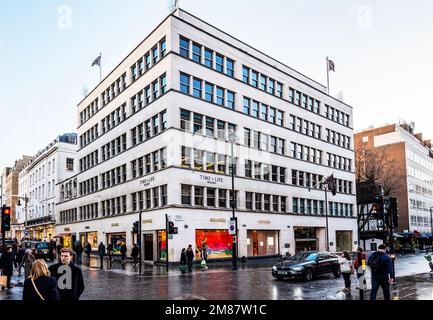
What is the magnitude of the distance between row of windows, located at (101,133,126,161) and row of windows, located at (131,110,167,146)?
2512 millimetres

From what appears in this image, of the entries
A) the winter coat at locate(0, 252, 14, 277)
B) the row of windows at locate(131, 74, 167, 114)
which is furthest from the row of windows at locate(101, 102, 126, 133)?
the winter coat at locate(0, 252, 14, 277)

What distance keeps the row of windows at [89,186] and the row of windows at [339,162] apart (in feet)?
101

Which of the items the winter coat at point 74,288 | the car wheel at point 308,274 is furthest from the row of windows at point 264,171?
the winter coat at point 74,288

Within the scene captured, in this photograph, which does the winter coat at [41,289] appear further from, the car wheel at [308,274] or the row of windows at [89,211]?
Answer: the row of windows at [89,211]

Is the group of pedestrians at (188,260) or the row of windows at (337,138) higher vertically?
the row of windows at (337,138)

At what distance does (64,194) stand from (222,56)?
37.2 metres

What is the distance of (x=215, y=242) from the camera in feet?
130

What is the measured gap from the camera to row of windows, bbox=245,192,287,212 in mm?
44031

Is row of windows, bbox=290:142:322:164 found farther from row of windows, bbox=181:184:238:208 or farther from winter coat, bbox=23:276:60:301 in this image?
winter coat, bbox=23:276:60:301

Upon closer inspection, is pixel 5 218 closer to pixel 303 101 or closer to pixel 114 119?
pixel 114 119

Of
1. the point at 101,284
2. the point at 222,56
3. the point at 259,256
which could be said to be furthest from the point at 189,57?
the point at 101,284

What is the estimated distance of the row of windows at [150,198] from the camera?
37.7 metres

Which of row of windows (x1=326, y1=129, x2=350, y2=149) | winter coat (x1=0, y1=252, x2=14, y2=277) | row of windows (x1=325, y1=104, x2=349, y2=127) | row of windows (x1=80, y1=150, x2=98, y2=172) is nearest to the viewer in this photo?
winter coat (x1=0, y1=252, x2=14, y2=277)
